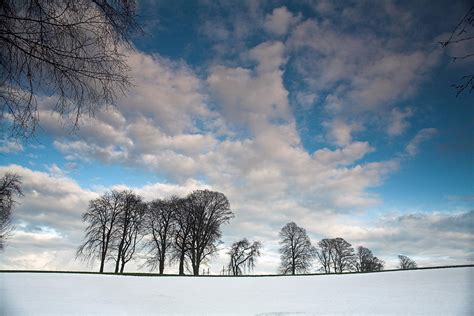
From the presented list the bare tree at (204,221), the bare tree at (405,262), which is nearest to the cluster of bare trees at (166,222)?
the bare tree at (204,221)

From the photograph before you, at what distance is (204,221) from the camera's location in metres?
40.9

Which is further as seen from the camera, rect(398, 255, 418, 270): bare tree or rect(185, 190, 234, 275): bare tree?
rect(398, 255, 418, 270): bare tree

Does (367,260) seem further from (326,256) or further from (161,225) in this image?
(161,225)

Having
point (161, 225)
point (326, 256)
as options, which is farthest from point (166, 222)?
point (326, 256)

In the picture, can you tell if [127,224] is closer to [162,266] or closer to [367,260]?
[162,266]

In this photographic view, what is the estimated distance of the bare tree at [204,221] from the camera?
132ft

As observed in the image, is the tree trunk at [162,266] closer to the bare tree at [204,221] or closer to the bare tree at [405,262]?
the bare tree at [204,221]

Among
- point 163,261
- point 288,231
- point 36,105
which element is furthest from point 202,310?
point 288,231

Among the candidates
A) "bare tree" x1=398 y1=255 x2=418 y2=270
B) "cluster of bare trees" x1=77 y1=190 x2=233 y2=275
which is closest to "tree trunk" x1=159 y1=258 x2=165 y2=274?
"cluster of bare trees" x1=77 y1=190 x2=233 y2=275

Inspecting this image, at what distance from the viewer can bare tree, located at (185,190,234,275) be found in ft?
132

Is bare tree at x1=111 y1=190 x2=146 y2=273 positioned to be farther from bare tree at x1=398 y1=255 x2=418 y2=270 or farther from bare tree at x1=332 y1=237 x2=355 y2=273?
bare tree at x1=398 y1=255 x2=418 y2=270

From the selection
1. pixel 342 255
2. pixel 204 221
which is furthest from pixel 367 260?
pixel 204 221

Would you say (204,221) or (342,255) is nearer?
(204,221)

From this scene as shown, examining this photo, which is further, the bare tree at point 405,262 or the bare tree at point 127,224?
the bare tree at point 405,262
